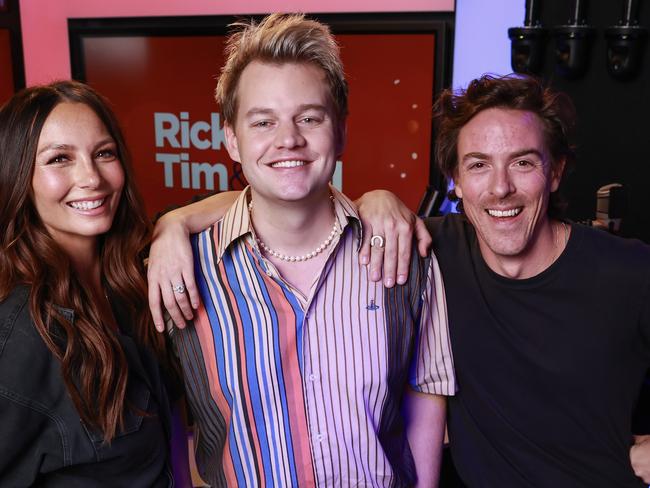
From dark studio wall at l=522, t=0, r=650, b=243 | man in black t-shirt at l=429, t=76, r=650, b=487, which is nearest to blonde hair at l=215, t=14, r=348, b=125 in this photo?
man in black t-shirt at l=429, t=76, r=650, b=487

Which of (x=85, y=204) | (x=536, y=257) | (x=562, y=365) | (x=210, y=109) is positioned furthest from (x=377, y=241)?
(x=210, y=109)

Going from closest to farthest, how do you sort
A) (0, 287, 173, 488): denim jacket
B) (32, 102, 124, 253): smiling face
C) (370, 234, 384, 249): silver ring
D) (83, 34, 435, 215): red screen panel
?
(0, 287, 173, 488): denim jacket → (32, 102, 124, 253): smiling face → (370, 234, 384, 249): silver ring → (83, 34, 435, 215): red screen panel

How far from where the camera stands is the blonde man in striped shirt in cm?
145

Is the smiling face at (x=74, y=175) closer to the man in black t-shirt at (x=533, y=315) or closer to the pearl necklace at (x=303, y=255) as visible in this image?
the man in black t-shirt at (x=533, y=315)

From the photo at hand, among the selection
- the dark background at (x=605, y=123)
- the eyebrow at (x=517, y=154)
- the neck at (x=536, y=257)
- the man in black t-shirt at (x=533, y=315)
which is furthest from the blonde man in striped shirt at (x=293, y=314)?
the dark background at (x=605, y=123)

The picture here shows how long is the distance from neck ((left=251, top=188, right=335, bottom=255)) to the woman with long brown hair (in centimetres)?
32

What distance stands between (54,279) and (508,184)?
1.11 m

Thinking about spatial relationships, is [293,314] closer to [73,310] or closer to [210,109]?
[73,310]

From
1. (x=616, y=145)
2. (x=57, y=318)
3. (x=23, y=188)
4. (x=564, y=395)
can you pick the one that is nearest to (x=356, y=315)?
(x=564, y=395)

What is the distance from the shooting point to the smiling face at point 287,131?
1.42m

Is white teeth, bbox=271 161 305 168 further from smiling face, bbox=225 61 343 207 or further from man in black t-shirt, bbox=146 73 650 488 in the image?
man in black t-shirt, bbox=146 73 650 488

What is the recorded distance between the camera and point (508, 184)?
1.61 m

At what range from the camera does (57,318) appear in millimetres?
1334

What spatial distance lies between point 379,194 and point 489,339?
47cm
